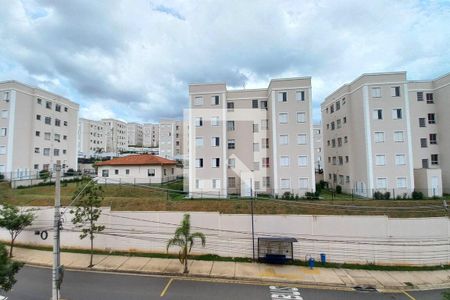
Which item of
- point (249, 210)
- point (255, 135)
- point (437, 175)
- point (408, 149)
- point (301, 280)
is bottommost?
point (301, 280)

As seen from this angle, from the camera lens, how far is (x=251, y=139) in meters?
31.8

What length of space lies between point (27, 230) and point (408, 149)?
39829 mm

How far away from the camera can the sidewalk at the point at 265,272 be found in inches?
569

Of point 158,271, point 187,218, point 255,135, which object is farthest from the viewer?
point 255,135

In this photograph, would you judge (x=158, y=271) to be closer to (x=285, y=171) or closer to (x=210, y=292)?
(x=210, y=292)

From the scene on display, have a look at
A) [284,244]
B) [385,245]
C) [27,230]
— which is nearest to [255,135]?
[284,244]

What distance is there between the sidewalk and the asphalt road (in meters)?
0.73

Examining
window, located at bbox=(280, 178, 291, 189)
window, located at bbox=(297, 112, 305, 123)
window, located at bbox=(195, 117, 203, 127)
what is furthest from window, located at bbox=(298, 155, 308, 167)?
window, located at bbox=(195, 117, 203, 127)

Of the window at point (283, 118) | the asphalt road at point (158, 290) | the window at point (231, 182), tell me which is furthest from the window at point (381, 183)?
the window at point (231, 182)

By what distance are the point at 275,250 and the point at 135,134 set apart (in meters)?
115

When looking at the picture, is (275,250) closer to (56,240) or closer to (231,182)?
(56,240)

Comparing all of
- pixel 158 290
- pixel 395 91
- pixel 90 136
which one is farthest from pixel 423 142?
pixel 90 136

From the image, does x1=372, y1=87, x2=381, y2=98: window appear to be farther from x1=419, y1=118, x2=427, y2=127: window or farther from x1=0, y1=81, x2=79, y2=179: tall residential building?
x1=0, y1=81, x2=79, y2=179: tall residential building

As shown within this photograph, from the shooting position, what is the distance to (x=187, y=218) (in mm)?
16828
